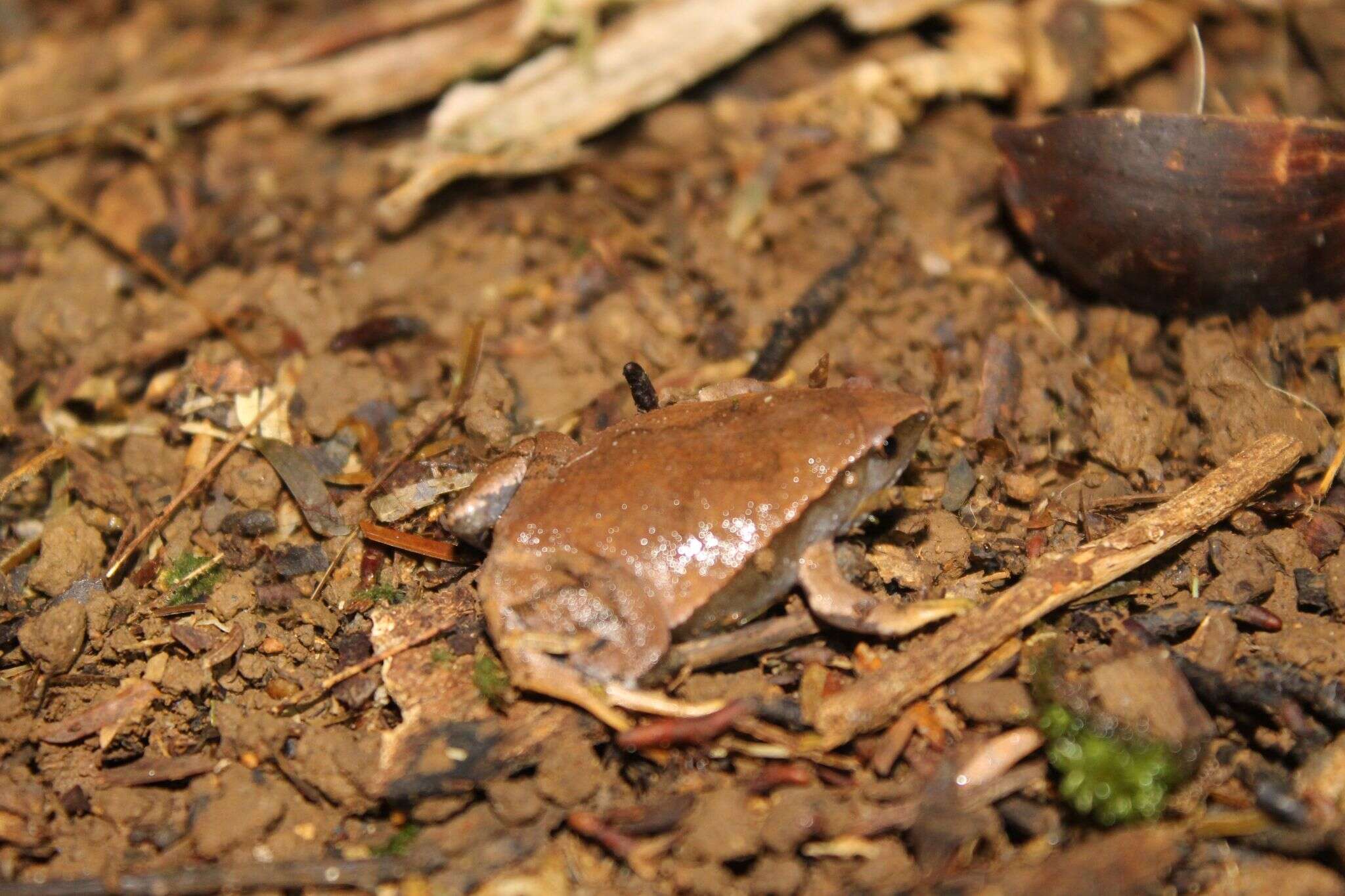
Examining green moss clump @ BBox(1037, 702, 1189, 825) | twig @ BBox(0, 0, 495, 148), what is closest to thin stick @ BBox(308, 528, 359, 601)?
green moss clump @ BBox(1037, 702, 1189, 825)

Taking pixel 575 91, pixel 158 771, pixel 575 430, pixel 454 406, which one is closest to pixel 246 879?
pixel 158 771

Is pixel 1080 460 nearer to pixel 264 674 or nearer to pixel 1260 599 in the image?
pixel 1260 599

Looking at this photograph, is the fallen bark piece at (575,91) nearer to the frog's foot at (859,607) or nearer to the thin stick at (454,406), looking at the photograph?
the thin stick at (454,406)

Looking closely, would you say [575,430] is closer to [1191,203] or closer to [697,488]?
[697,488]

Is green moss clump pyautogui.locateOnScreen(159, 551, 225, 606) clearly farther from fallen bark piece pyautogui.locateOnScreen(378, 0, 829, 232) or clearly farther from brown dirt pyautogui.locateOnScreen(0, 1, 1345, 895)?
fallen bark piece pyautogui.locateOnScreen(378, 0, 829, 232)

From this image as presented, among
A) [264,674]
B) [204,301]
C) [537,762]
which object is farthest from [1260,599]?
[204,301]

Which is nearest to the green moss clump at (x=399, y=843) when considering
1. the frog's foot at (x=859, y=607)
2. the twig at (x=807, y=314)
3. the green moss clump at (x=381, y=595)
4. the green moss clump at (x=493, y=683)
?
the green moss clump at (x=493, y=683)

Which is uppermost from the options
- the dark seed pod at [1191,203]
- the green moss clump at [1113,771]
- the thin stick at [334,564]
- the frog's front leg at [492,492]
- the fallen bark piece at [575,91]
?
the fallen bark piece at [575,91]
